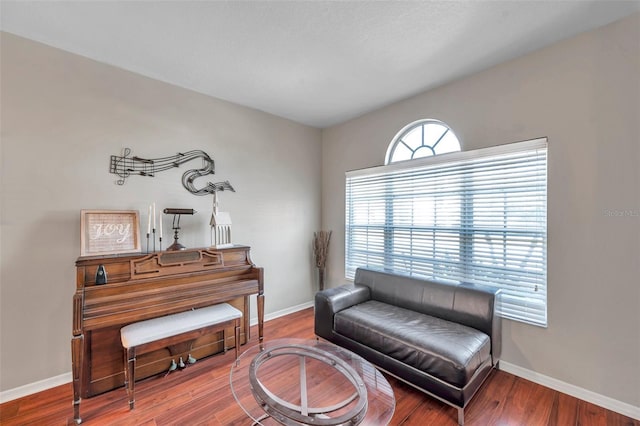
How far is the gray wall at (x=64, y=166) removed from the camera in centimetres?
196

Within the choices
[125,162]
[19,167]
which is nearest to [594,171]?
[125,162]

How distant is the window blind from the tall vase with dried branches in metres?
0.63

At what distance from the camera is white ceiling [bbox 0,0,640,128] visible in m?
1.72

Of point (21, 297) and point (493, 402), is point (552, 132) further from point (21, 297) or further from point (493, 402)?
point (21, 297)

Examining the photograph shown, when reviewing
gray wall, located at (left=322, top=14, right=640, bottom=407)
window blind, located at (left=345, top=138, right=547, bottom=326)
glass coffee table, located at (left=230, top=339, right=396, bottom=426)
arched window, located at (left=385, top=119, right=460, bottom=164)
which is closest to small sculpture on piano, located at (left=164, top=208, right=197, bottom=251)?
glass coffee table, located at (left=230, top=339, right=396, bottom=426)

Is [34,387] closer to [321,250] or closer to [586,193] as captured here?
[321,250]

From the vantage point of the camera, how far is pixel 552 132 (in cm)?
208

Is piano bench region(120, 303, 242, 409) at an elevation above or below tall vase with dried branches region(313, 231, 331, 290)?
below

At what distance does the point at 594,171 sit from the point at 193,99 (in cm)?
370

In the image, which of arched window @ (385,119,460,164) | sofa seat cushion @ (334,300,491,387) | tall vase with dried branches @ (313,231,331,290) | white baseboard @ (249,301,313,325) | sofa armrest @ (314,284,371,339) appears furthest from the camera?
tall vase with dried branches @ (313,231,331,290)

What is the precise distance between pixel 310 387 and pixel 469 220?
2.07 meters

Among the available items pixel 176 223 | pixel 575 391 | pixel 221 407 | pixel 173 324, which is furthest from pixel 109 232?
pixel 575 391

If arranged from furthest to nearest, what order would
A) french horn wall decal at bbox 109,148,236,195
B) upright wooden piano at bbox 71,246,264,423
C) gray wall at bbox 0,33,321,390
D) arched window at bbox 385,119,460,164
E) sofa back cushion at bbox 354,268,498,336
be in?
arched window at bbox 385,119,460,164 < french horn wall decal at bbox 109,148,236,195 < sofa back cushion at bbox 354,268,498,336 < gray wall at bbox 0,33,321,390 < upright wooden piano at bbox 71,246,264,423

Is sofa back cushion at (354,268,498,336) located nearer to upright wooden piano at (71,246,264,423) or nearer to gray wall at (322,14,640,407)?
gray wall at (322,14,640,407)
